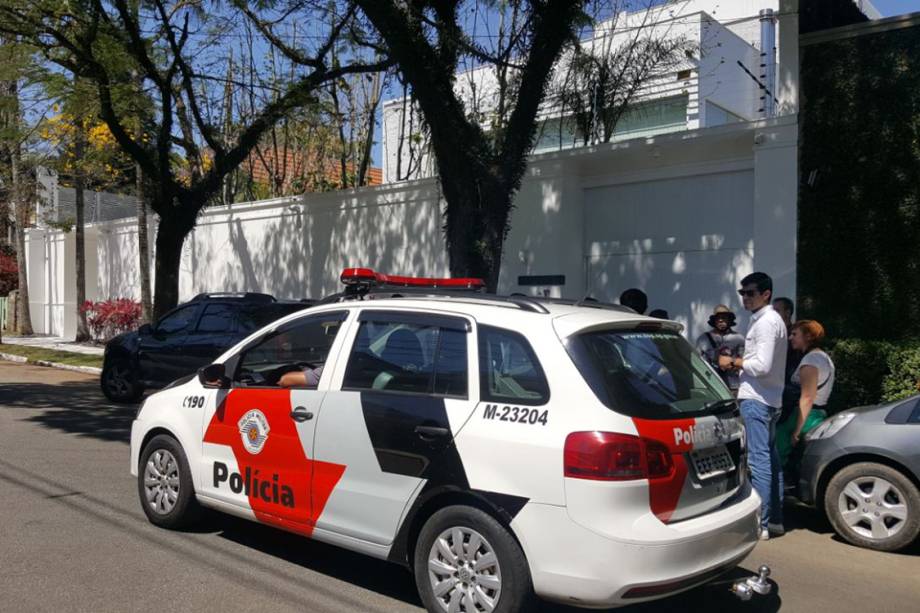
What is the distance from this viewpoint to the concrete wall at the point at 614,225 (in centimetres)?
1143

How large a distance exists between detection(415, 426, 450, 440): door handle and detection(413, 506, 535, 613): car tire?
38 cm

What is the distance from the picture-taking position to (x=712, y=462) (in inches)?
174

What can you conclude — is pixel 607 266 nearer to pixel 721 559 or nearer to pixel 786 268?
pixel 786 268

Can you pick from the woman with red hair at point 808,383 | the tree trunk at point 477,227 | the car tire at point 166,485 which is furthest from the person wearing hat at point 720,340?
the car tire at point 166,485

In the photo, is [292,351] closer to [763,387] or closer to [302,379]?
[302,379]

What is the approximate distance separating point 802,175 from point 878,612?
24.6ft

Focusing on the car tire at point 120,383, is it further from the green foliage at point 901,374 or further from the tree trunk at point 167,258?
the green foliage at point 901,374

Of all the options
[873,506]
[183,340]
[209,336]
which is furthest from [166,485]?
[183,340]

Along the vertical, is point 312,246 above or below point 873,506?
above

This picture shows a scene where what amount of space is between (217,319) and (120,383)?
2164mm

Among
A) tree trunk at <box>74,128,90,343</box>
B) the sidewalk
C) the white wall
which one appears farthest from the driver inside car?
the sidewalk

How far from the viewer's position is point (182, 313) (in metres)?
12.4

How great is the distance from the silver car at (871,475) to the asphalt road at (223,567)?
7.6 inches

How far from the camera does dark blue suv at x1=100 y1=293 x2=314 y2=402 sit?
1175 cm
